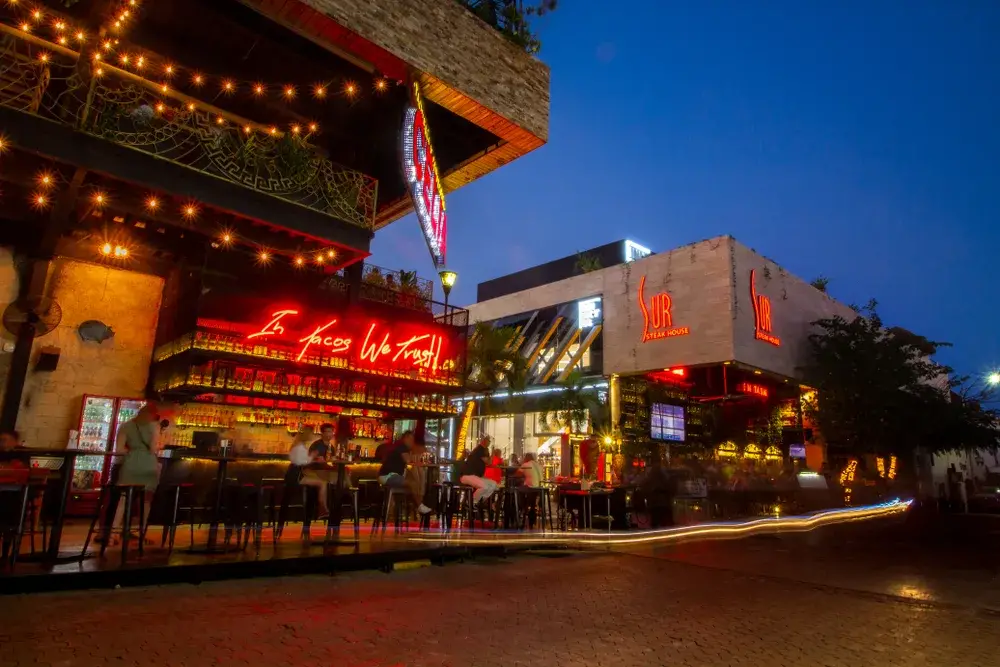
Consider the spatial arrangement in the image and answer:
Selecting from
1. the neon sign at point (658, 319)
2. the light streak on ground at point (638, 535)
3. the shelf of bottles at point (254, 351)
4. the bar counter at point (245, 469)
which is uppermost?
the neon sign at point (658, 319)

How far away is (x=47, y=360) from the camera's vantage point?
11297 mm

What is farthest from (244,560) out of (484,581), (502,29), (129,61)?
(502,29)

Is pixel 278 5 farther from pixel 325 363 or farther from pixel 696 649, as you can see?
pixel 696 649

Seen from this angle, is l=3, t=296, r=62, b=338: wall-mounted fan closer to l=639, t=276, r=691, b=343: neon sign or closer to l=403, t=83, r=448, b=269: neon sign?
l=403, t=83, r=448, b=269: neon sign

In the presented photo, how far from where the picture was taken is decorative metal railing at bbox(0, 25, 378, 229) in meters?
9.48

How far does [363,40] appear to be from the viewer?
1078 centimetres

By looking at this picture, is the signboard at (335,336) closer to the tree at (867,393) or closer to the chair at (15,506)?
the chair at (15,506)

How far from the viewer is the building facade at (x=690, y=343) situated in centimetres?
1977

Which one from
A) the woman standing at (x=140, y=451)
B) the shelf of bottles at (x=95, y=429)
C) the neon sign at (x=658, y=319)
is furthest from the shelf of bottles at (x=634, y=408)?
the woman standing at (x=140, y=451)

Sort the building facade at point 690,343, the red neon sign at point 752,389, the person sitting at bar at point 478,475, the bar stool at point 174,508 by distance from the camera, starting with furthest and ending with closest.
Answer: the red neon sign at point 752,389, the building facade at point 690,343, the person sitting at bar at point 478,475, the bar stool at point 174,508

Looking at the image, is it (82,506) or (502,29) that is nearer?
(82,506)

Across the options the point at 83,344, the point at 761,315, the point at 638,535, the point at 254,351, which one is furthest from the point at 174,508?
the point at 761,315

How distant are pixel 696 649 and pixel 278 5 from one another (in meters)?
11.3

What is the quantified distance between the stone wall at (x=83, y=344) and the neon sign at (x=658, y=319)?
15.3 m
